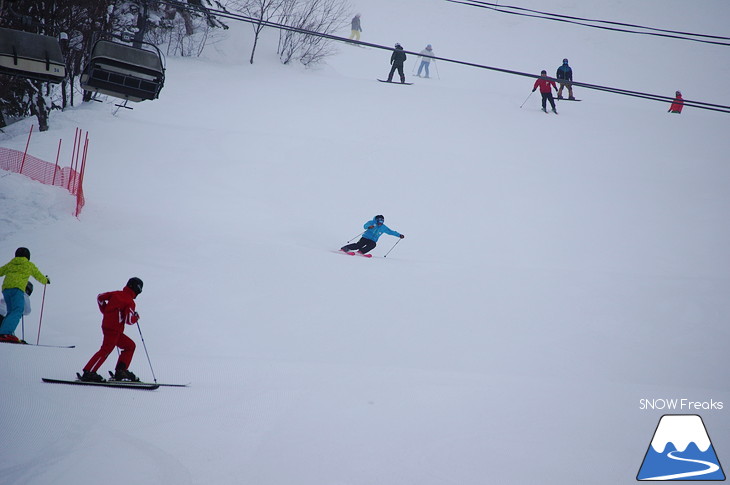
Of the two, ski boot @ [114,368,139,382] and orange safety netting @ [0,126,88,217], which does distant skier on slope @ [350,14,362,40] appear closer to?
orange safety netting @ [0,126,88,217]

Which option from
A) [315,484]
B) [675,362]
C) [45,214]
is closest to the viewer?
[315,484]

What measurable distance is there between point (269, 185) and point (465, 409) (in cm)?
1097

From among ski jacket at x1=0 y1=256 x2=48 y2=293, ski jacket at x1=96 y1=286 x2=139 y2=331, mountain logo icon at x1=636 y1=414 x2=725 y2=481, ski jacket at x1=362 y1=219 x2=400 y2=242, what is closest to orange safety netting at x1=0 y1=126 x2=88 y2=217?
ski jacket at x1=0 y1=256 x2=48 y2=293

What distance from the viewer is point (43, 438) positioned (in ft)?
14.2

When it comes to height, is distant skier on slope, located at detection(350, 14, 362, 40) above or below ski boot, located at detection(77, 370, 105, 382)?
A: above

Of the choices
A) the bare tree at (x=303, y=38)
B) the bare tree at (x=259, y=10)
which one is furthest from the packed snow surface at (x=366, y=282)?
the bare tree at (x=259, y=10)

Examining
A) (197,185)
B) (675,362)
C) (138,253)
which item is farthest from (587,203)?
(138,253)

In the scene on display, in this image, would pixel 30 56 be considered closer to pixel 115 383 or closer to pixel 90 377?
pixel 90 377

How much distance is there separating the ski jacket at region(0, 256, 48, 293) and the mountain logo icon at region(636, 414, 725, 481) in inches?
268

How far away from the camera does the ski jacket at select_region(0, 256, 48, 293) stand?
628 cm

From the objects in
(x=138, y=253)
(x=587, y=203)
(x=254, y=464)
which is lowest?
(x=138, y=253)

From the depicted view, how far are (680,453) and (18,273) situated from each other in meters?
7.47

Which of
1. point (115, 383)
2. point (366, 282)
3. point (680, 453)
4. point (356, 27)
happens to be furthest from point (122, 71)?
point (356, 27)

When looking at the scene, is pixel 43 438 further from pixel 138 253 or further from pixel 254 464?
pixel 138 253
